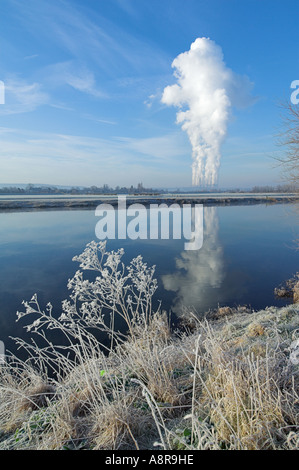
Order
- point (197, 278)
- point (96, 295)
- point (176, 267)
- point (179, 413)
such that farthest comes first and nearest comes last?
point (176, 267), point (197, 278), point (96, 295), point (179, 413)

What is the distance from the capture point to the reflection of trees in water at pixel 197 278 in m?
9.98

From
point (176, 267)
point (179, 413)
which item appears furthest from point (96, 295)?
point (176, 267)

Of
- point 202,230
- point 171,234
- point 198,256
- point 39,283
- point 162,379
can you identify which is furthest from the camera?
point 202,230

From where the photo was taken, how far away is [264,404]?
2.38m

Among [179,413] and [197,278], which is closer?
[179,413]

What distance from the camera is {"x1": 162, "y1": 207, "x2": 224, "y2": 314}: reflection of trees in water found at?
9984mm

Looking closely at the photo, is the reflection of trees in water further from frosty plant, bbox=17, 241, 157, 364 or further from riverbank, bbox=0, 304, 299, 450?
riverbank, bbox=0, 304, 299, 450

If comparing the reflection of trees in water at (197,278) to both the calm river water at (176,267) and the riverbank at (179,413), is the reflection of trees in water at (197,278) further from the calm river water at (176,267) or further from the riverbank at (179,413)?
the riverbank at (179,413)

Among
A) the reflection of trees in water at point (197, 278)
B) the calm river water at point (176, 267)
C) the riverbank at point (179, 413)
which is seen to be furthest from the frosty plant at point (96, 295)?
the reflection of trees in water at point (197, 278)

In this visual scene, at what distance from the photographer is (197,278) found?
12.9m

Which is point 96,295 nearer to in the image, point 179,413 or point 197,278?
point 179,413
